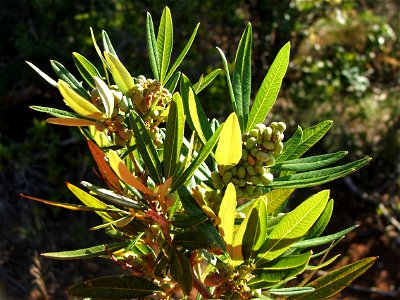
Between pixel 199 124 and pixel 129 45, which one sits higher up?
pixel 199 124

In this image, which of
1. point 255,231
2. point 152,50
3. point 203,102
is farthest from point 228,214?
point 203,102

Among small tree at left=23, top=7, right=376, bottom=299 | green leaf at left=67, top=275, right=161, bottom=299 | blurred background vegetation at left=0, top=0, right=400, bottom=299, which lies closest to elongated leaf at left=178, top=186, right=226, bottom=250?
small tree at left=23, top=7, right=376, bottom=299

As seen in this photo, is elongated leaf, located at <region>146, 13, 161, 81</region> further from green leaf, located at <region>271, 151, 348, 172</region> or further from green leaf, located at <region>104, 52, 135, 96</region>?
green leaf, located at <region>271, 151, 348, 172</region>

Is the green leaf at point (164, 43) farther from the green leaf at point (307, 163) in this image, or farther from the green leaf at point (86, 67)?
the green leaf at point (307, 163)

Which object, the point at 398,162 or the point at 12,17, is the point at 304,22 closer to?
the point at 398,162

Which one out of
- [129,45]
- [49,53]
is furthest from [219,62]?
[49,53]

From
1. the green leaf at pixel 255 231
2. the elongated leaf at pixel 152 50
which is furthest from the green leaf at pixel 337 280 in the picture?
the elongated leaf at pixel 152 50
